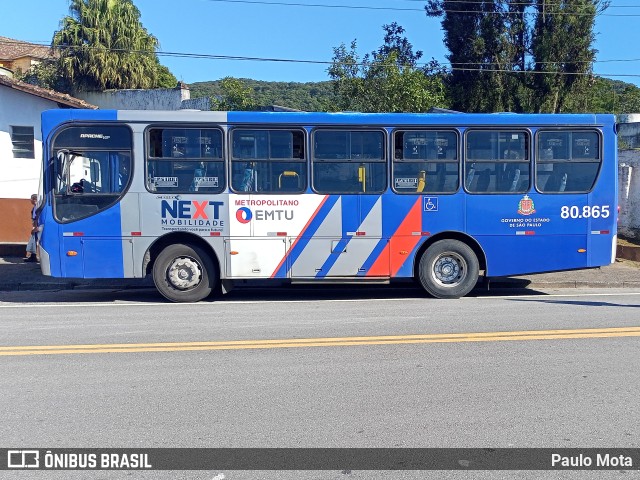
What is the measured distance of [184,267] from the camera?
1083 centimetres

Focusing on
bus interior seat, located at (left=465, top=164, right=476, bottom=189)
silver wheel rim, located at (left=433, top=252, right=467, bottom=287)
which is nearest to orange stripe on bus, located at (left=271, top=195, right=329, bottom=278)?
silver wheel rim, located at (left=433, top=252, right=467, bottom=287)

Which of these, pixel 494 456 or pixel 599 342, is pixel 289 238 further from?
pixel 494 456

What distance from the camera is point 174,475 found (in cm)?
415

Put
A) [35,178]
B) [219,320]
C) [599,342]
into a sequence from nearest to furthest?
[599,342], [219,320], [35,178]

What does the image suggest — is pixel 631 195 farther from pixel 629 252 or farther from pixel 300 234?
pixel 300 234

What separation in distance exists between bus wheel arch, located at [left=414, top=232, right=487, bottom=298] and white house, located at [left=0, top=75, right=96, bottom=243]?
1345 centimetres

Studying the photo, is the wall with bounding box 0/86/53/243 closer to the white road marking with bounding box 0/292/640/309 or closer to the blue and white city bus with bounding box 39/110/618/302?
the white road marking with bounding box 0/292/640/309

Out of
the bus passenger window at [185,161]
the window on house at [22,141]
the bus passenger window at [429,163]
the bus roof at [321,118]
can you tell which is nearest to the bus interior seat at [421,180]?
the bus passenger window at [429,163]

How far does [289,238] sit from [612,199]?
224 inches

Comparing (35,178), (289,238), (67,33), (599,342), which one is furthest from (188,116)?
(67,33)

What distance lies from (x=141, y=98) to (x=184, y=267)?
21.4 m

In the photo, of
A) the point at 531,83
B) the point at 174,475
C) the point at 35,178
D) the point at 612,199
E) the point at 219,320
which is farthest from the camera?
the point at 531,83

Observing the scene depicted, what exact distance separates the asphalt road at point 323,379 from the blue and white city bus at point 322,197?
1.11 meters

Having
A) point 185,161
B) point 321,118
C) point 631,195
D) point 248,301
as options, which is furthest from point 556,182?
point 631,195
